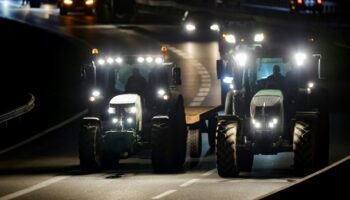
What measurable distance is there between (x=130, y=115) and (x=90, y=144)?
3.28 ft

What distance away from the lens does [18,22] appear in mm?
78812

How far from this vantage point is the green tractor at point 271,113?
22859mm

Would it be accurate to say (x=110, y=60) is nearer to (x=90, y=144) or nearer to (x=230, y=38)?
(x=90, y=144)

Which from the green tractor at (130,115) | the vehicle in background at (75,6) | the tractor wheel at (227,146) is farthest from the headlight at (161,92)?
A: the vehicle in background at (75,6)

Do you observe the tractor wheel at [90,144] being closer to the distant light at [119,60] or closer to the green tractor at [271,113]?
the distant light at [119,60]

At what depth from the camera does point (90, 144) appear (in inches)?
950

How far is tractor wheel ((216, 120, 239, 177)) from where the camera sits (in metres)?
22.8

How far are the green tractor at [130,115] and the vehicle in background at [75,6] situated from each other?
60471 millimetres

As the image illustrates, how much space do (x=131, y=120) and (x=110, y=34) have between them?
46276mm

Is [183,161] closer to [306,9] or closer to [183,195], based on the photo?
[183,195]

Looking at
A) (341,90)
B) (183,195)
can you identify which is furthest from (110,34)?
(183,195)

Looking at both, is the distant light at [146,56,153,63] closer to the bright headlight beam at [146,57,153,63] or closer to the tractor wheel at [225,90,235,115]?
the bright headlight beam at [146,57,153,63]

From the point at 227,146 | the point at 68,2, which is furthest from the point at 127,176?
the point at 68,2

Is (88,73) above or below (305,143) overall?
above
